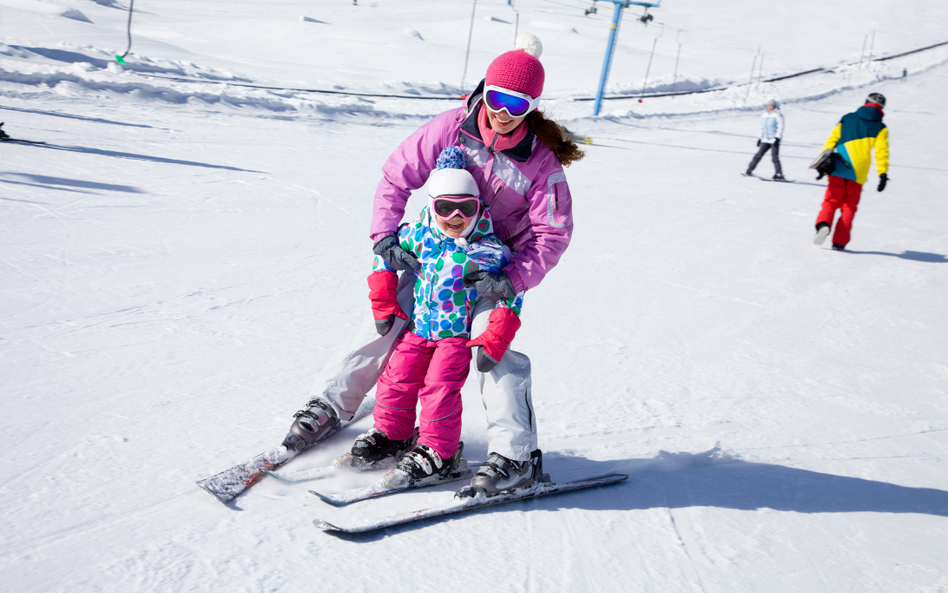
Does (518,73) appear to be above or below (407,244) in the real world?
above

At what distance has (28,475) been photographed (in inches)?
90.6

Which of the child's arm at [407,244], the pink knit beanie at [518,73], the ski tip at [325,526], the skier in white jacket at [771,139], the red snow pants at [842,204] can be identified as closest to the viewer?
the ski tip at [325,526]

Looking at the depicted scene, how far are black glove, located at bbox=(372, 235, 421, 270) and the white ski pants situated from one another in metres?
0.15

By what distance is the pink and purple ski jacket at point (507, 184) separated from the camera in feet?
8.04

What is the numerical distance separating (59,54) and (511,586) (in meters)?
14.3

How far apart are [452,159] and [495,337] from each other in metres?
0.62

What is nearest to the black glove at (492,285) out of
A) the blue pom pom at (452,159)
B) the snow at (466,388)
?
the blue pom pom at (452,159)

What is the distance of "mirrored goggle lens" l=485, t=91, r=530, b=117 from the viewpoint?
7.79 feet

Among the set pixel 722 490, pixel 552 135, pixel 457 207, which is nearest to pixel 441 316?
pixel 457 207

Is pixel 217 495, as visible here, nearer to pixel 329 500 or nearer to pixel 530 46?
pixel 329 500

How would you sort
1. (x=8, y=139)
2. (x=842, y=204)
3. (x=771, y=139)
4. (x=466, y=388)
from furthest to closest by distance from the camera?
1. (x=771, y=139)
2. (x=842, y=204)
3. (x=8, y=139)
4. (x=466, y=388)

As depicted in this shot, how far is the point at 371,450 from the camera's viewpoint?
2586mm

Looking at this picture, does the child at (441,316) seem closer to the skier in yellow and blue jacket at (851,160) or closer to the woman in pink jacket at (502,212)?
the woman in pink jacket at (502,212)

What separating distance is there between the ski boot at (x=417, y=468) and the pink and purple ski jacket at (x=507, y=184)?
67cm
